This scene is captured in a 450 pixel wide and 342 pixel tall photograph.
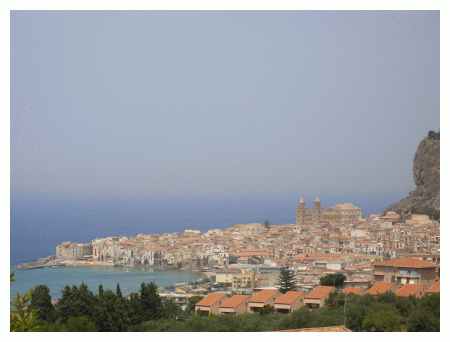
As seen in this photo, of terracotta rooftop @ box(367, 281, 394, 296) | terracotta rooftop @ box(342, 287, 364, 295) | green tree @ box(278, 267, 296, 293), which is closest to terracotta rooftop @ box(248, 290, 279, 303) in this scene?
green tree @ box(278, 267, 296, 293)

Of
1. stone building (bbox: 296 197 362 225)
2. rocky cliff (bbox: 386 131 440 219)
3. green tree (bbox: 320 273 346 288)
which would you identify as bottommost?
green tree (bbox: 320 273 346 288)

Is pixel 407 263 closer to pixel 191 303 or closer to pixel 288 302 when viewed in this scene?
pixel 288 302

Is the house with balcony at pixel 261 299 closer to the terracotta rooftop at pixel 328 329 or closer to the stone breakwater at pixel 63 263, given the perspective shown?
the terracotta rooftop at pixel 328 329

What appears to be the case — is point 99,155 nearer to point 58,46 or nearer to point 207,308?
point 58,46

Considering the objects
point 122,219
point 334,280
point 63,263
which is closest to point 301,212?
point 334,280

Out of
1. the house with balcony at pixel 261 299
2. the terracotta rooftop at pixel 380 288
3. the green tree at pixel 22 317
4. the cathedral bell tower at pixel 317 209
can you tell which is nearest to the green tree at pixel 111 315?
the green tree at pixel 22 317

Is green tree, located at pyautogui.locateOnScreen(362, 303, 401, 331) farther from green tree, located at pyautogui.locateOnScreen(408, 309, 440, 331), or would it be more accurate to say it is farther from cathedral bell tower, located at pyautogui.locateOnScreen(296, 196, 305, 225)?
cathedral bell tower, located at pyautogui.locateOnScreen(296, 196, 305, 225)

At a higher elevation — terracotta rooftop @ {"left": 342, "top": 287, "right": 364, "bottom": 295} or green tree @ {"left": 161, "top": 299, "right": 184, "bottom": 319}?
terracotta rooftop @ {"left": 342, "top": 287, "right": 364, "bottom": 295}

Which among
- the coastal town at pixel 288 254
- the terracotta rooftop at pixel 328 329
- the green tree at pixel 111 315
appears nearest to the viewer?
the terracotta rooftop at pixel 328 329
